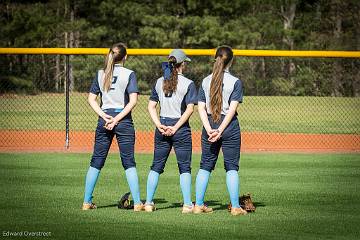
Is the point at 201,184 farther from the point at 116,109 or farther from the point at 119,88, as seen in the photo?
the point at 119,88

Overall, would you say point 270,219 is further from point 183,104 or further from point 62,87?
point 62,87

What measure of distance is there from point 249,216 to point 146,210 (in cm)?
121

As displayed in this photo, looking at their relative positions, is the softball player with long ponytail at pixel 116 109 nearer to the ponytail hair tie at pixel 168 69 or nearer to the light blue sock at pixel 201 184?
the ponytail hair tie at pixel 168 69

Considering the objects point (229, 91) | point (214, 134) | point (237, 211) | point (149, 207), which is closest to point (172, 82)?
point (229, 91)

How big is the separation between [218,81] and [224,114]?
0.39 meters

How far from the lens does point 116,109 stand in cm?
1088

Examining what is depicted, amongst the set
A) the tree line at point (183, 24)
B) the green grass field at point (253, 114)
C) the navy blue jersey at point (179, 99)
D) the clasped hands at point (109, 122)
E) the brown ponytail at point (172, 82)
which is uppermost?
the tree line at point (183, 24)

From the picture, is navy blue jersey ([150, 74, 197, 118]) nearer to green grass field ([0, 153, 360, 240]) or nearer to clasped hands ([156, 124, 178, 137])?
clasped hands ([156, 124, 178, 137])

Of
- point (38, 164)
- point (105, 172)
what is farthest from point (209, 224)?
point (38, 164)

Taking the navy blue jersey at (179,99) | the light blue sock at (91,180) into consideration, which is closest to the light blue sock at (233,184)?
the navy blue jersey at (179,99)

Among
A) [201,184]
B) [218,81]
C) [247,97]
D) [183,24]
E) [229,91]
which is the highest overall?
[183,24]

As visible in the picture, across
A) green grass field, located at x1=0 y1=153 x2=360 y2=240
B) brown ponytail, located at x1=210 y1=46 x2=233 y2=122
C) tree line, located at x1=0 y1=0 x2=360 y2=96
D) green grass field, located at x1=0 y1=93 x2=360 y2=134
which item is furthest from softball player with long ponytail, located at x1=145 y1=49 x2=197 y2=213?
tree line, located at x1=0 y1=0 x2=360 y2=96

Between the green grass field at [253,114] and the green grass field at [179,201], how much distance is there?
11229 mm

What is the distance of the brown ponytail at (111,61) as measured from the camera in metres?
10.8
